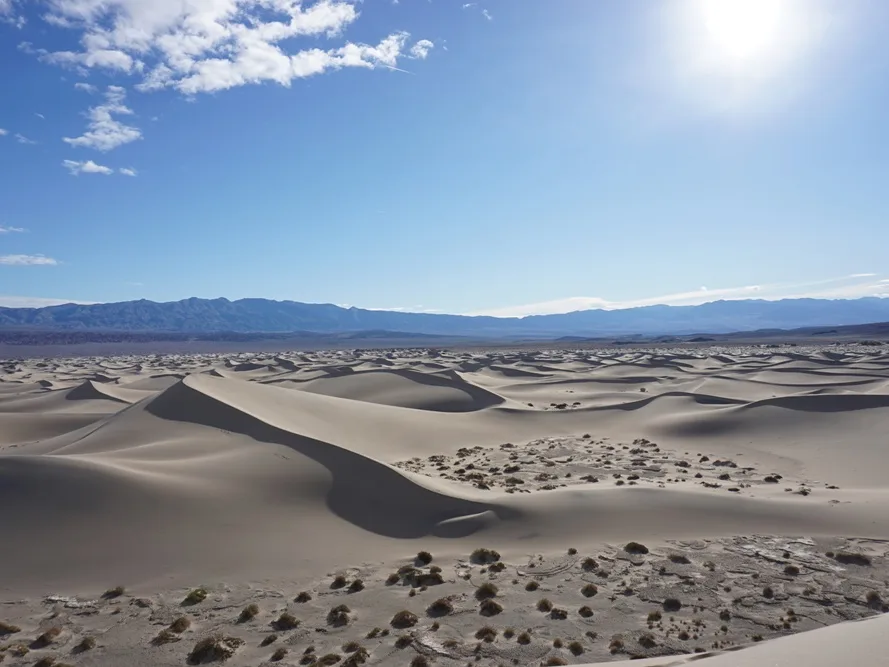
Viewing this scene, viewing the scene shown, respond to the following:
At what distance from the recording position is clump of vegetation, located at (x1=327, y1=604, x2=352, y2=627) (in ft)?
29.0

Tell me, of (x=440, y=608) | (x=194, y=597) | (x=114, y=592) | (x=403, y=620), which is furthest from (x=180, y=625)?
(x=440, y=608)

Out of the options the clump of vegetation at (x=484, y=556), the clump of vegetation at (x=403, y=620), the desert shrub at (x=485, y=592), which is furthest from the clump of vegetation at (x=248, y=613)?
the clump of vegetation at (x=484, y=556)

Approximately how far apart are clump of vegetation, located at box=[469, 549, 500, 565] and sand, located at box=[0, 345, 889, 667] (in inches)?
3.5

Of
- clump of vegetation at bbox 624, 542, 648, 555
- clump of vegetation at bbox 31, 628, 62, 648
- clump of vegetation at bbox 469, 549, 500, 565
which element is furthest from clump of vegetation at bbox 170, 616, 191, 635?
clump of vegetation at bbox 624, 542, 648, 555

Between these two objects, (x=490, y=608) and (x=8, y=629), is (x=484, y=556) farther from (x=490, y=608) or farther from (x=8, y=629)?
(x=8, y=629)

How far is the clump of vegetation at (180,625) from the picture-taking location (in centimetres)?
863

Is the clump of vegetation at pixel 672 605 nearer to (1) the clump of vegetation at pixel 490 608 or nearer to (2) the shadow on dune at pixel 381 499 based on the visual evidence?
(1) the clump of vegetation at pixel 490 608

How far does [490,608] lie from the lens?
9.10m

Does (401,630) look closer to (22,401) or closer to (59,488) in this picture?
(59,488)

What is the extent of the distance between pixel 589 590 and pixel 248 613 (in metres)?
5.38

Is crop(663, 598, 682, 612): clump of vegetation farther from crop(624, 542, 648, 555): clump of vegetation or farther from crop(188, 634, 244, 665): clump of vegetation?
crop(188, 634, 244, 665): clump of vegetation

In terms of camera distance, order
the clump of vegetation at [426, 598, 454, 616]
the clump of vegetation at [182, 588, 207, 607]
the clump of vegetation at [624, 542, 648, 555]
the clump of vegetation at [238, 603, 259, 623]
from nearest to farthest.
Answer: the clump of vegetation at [238, 603, 259, 623] < the clump of vegetation at [426, 598, 454, 616] < the clump of vegetation at [182, 588, 207, 607] < the clump of vegetation at [624, 542, 648, 555]

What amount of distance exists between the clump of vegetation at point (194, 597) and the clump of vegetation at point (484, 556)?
4.68 metres

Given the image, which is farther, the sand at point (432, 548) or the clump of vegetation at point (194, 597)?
the clump of vegetation at point (194, 597)
